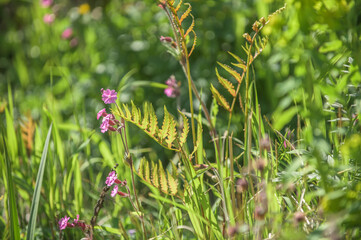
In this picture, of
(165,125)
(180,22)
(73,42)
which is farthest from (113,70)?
(165,125)

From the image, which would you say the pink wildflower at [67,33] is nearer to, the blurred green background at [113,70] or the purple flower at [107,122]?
the blurred green background at [113,70]

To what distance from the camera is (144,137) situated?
93.2 inches

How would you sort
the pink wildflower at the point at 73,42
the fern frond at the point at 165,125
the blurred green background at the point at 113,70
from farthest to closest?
the pink wildflower at the point at 73,42, the blurred green background at the point at 113,70, the fern frond at the point at 165,125

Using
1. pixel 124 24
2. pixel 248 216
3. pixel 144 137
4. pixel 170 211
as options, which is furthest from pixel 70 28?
pixel 248 216

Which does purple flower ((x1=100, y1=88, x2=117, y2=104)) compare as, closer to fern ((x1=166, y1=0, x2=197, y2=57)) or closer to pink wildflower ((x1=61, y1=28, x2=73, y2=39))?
fern ((x1=166, y1=0, x2=197, y2=57))

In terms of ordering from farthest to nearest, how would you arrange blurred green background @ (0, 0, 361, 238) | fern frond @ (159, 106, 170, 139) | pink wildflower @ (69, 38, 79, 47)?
pink wildflower @ (69, 38, 79, 47) < blurred green background @ (0, 0, 361, 238) < fern frond @ (159, 106, 170, 139)

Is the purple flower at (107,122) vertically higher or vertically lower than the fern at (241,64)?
lower

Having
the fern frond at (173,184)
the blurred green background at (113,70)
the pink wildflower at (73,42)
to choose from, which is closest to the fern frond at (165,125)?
the fern frond at (173,184)

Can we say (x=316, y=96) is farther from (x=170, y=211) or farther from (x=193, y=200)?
(x=170, y=211)

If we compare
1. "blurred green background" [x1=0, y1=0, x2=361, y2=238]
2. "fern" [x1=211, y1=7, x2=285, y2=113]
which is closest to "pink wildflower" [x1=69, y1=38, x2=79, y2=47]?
"blurred green background" [x1=0, y1=0, x2=361, y2=238]

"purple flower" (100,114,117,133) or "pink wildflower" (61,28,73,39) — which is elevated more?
"purple flower" (100,114,117,133)

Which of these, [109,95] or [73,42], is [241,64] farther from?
[73,42]

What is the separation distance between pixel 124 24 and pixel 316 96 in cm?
204

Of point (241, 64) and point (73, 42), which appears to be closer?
point (241, 64)
